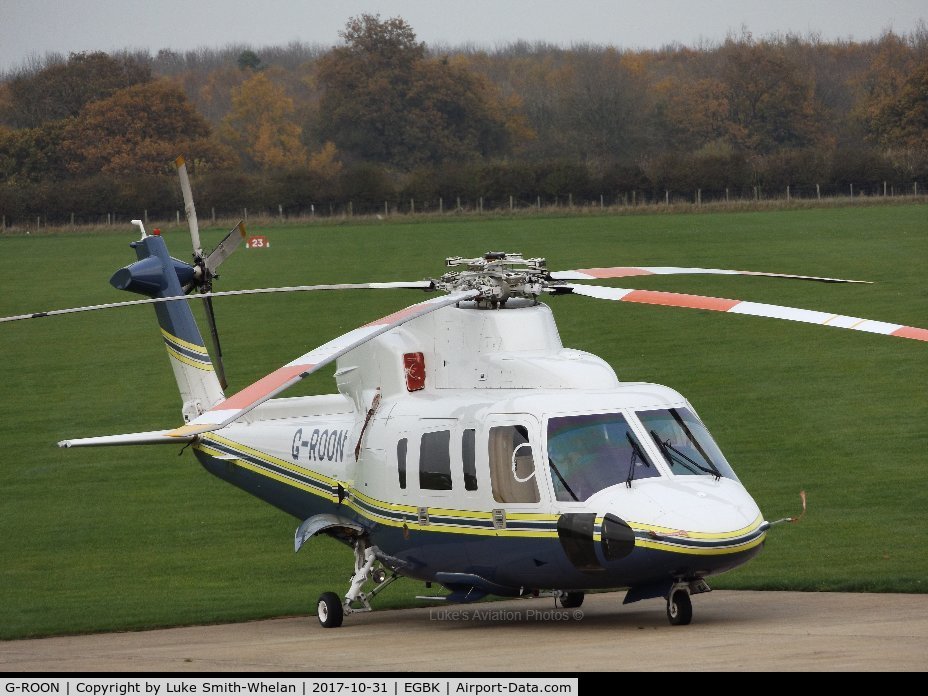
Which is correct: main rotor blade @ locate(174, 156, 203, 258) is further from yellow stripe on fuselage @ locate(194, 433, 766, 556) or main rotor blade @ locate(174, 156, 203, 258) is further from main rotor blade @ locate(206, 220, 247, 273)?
yellow stripe on fuselage @ locate(194, 433, 766, 556)

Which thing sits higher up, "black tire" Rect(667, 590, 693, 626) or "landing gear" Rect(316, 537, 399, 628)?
"black tire" Rect(667, 590, 693, 626)

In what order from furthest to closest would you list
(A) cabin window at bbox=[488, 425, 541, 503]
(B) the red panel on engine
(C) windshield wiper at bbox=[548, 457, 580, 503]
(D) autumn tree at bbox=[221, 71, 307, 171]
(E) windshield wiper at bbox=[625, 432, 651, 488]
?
(D) autumn tree at bbox=[221, 71, 307, 171]
(B) the red panel on engine
(A) cabin window at bbox=[488, 425, 541, 503]
(C) windshield wiper at bbox=[548, 457, 580, 503]
(E) windshield wiper at bbox=[625, 432, 651, 488]

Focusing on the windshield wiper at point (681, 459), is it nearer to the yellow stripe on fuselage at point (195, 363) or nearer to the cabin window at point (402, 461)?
the cabin window at point (402, 461)

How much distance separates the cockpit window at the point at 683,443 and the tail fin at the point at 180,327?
6875 millimetres

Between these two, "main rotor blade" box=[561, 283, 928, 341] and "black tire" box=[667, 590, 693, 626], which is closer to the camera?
"main rotor blade" box=[561, 283, 928, 341]

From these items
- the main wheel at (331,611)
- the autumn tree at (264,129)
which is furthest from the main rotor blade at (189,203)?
the autumn tree at (264,129)

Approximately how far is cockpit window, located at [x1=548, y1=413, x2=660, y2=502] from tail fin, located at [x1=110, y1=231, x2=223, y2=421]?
248 inches

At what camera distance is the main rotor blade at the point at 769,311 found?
12.9 metres

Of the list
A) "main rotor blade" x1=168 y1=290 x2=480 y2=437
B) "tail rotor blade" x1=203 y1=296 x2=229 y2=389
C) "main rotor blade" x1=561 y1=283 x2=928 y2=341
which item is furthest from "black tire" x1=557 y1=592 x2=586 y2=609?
"tail rotor blade" x1=203 y1=296 x2=229 y2=389

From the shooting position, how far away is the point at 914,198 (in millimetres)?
95812

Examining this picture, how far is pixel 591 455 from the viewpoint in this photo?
14703 millimetres

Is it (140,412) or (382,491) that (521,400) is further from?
(140,412)

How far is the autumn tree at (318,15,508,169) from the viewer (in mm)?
128250

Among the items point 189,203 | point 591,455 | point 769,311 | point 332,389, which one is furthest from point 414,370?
point 332,389
